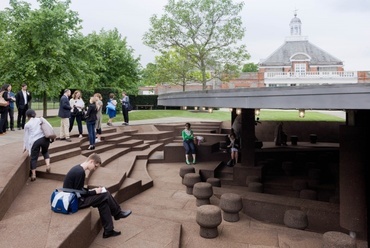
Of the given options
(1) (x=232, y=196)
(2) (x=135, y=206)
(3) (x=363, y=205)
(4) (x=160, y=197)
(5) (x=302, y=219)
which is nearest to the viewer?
(3) (x=363, y=205)

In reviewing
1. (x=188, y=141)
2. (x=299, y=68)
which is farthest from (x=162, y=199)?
(x=299, y=68)

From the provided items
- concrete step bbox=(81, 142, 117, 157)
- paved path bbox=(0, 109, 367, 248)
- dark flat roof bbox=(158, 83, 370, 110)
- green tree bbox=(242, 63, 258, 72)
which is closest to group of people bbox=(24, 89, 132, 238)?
concrete step bbox=(81, 142, 117, 157)

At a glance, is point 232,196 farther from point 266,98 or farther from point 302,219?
point 266,98

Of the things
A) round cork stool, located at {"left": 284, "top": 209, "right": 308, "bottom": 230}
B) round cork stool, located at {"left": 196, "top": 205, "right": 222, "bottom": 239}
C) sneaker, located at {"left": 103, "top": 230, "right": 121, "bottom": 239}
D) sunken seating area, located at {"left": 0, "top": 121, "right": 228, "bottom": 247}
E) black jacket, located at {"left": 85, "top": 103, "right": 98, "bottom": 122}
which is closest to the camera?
sunken seating area, located at {"left": 0, "top": 121, "right": 228, "bottom": 247}

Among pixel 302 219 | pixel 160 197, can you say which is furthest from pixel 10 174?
pixel 302 219

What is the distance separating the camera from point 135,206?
7.33m

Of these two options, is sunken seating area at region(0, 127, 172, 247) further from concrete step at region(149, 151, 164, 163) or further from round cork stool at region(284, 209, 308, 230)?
round cork stool at region(284, 209, 308, 230)

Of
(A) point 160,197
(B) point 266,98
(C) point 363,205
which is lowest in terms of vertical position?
(A) point 160,197

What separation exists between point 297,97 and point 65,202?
165 inches

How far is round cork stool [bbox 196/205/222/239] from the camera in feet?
18.8

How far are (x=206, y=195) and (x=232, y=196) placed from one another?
856 mm

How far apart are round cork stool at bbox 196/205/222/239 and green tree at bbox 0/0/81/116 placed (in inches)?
641

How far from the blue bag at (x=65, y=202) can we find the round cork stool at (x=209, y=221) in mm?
2383

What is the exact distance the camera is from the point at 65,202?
4.86 m
